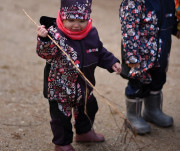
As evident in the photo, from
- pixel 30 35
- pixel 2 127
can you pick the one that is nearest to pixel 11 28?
pixel 30 35

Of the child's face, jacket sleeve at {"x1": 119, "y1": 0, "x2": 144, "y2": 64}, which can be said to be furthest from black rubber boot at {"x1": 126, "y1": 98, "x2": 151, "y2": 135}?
the child's face

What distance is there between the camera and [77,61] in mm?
2791

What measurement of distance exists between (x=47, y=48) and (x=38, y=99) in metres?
1.84

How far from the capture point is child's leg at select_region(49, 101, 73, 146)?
2936mm

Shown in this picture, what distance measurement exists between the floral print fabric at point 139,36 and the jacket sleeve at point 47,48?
2.48 ft

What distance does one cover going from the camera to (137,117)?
3.67m

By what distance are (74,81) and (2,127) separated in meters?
1.20

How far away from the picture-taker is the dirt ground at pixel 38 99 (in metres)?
3.38

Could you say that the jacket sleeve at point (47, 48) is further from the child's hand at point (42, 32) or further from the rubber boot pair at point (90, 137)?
the rubber boot pair at point (90, 137)

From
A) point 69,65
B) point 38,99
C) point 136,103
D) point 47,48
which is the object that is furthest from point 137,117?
point 47,48

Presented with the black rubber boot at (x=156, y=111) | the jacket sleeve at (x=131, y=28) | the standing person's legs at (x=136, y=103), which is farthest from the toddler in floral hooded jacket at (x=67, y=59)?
the black rubber boot at (x=156, y=111)

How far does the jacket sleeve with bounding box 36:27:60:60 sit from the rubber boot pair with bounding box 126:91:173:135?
4.02 ft

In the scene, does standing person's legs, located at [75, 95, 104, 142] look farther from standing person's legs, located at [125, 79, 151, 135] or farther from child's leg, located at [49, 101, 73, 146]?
standing person's legs, located at [125, 79, 151, 135]

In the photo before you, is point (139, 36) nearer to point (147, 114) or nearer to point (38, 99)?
point (147, 114)
